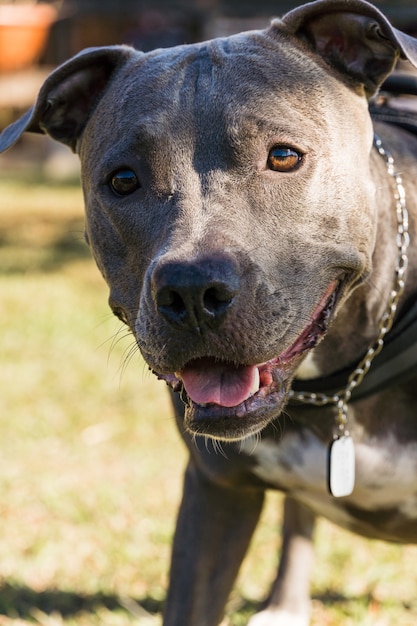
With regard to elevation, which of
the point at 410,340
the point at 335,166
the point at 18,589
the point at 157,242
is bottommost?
the point at 18,589

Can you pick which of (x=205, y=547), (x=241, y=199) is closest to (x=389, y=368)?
(x=241, y=199)

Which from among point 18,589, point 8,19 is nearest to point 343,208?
point 18,589

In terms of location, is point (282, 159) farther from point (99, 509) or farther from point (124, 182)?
point (99, 509)

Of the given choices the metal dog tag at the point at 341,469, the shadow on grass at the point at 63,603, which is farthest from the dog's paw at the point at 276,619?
the metal dog tag at the point at 341,469

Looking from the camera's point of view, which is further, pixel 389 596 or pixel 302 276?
pixel 389 596

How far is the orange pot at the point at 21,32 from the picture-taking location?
496 inches

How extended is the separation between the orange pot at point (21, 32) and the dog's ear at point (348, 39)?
10.2 m

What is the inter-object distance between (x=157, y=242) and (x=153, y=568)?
1816mm

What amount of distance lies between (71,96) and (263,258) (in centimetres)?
116

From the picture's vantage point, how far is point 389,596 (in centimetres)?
389

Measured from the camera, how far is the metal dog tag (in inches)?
117

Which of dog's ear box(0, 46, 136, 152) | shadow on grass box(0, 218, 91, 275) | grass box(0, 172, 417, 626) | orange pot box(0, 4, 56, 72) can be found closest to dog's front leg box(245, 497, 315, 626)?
grass box(0, 172, 417, 626)

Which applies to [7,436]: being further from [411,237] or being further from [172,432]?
[411,237]

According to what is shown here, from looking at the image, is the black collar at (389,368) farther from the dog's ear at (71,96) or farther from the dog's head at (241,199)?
the dog's ear at (71,96)
